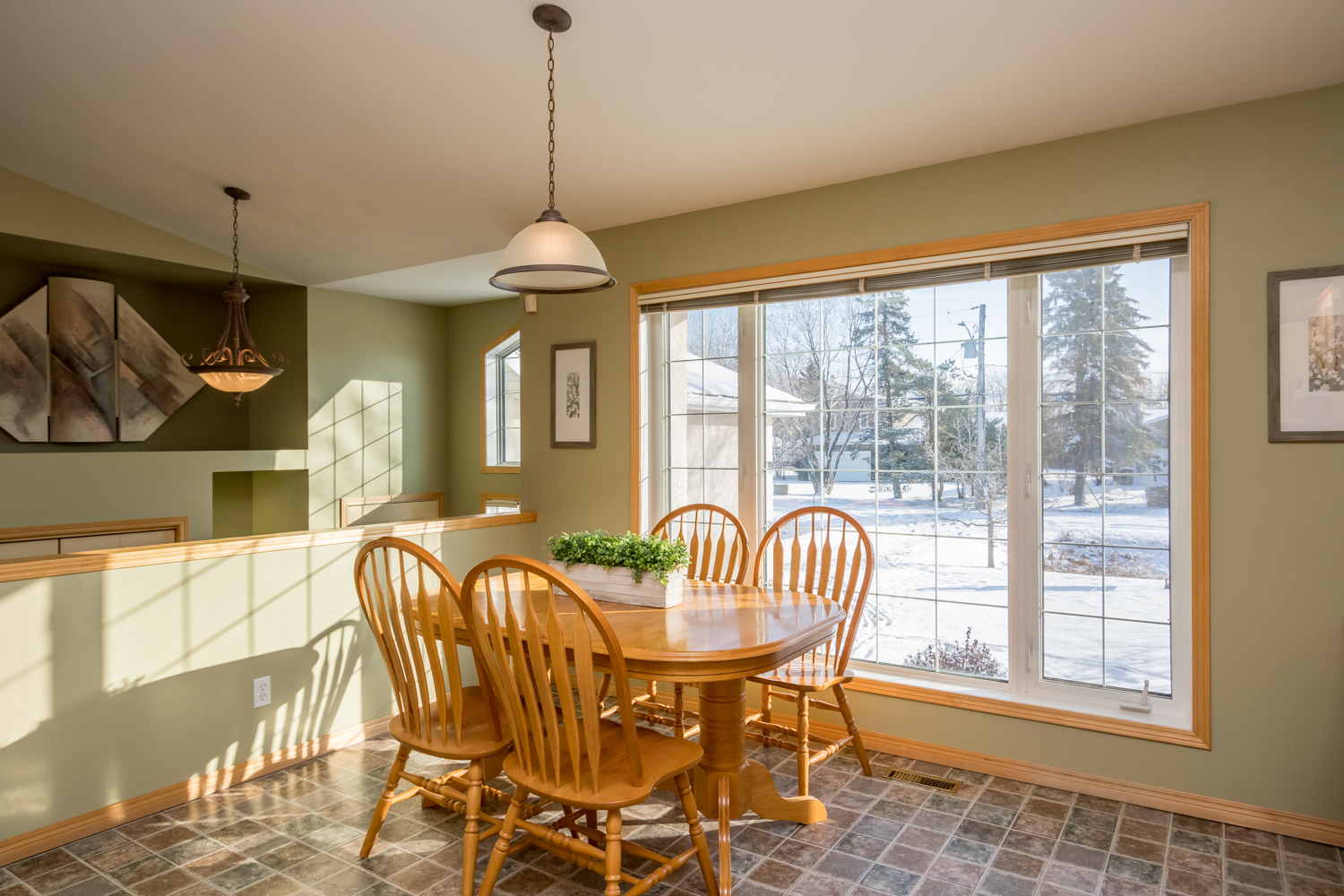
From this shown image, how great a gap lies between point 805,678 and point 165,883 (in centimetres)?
212

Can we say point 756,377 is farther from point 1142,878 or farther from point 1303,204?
point 1142,878

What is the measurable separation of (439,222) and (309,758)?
2639 millimetres

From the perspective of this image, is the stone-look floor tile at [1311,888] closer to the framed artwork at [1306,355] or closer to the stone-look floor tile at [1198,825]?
the stone-look floor tile at [1198,825]

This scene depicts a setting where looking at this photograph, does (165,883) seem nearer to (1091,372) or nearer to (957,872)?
(957,872)

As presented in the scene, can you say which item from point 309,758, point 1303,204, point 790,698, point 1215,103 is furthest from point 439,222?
point 1303,204

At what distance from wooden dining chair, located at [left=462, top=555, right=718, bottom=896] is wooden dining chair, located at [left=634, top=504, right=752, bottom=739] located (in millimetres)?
936

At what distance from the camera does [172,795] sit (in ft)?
9.43

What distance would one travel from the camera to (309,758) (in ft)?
10.9

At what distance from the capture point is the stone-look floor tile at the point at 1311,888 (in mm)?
2191

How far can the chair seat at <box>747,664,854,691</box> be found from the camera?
110 inches

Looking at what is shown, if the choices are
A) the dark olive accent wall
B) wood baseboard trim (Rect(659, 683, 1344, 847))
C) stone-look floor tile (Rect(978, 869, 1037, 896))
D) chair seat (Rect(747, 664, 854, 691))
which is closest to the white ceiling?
the dark olive accent wall

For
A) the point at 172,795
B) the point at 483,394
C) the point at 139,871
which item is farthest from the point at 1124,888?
the point at 483,394

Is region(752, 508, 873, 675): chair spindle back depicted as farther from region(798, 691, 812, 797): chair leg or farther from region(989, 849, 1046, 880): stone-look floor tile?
region(989, 849, 1046, 880): stone-look floor tile

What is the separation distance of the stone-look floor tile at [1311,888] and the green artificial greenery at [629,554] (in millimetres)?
1976
